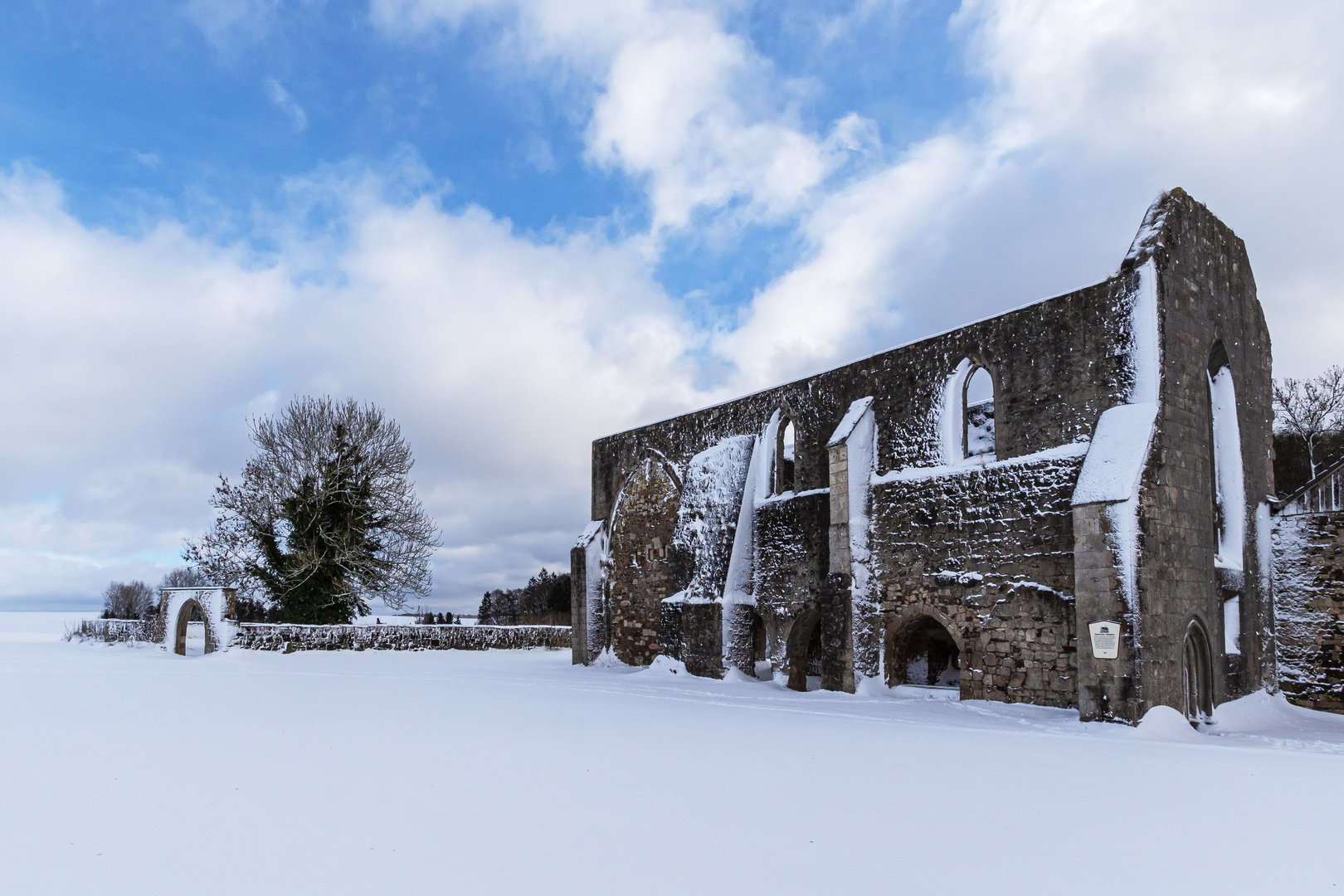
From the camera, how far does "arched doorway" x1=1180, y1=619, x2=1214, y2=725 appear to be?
475 inches

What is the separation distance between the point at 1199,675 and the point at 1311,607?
10.5 feet

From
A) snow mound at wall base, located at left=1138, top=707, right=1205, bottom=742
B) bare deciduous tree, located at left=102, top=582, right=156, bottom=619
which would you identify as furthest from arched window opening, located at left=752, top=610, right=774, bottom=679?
bare deciduous tree, located at left=102, top=582, right=156, bottom=619

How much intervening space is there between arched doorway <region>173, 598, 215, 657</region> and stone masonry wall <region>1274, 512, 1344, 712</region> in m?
25.9

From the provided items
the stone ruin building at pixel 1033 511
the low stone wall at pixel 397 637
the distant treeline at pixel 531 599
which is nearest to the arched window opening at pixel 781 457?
the stone ruin building at pixel 1033 511

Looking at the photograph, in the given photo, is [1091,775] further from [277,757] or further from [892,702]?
[277,757]

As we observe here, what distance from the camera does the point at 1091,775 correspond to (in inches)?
295

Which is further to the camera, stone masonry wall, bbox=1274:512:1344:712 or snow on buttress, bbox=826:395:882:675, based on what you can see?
snow on buttress, bbox=826:395:882:675

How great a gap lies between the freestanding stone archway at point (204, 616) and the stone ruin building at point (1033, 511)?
47.0 feet

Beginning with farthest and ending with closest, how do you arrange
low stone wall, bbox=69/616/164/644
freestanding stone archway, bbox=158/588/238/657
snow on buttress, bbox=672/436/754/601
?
1. low stone wall, bbox=69/616/164/644
2. freestanding stone archway, bbox=158/588/238/657
3. snow on buttress, bbox=672/436/754/601

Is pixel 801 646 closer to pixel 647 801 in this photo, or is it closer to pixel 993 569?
pixel 993 569

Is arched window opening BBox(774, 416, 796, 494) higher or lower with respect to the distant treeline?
higher

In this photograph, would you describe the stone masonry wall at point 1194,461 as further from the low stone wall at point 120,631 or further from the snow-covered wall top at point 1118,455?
the low stone wall at point 120,631

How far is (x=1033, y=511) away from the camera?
1227cm

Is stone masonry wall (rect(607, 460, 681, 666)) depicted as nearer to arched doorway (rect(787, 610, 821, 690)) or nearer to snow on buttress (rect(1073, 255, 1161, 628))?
arched doorway (rect(787, 610, 821, 690))
